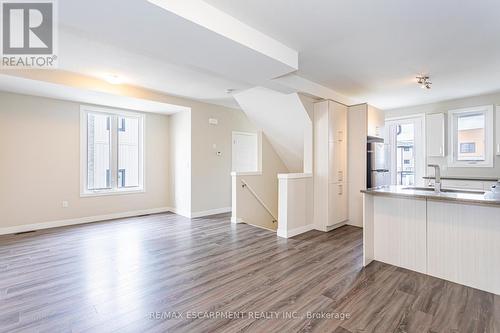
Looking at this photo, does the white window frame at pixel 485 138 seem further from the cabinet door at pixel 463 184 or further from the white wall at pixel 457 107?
the cabinet door at pixel 463 184

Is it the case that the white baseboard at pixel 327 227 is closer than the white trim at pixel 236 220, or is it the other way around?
the white baseboard at pixel 327 227

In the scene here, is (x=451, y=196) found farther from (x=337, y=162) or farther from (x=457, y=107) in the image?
(x=457, y=107)

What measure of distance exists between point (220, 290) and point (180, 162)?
13.3 ft

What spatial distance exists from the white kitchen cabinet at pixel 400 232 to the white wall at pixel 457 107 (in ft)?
12.4

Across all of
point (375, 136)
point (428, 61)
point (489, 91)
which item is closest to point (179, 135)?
point (375, 136)

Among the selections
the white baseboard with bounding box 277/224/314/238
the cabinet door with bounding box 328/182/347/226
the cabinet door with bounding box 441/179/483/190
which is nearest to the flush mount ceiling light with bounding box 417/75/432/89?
the cabinet door with bounding box 328/182/347/226

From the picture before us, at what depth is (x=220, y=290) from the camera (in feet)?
8.23

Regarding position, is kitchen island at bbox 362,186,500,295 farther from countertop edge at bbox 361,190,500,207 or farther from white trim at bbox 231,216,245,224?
white trim at bbox 231,216,245,224

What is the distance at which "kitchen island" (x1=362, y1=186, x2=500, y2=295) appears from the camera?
247 centimetres

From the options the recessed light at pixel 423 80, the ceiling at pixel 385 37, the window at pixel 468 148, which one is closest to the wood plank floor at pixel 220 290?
the ceiling at pixel 385 37

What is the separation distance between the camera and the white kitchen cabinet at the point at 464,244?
8.05ft

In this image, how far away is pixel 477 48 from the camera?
3139 mm

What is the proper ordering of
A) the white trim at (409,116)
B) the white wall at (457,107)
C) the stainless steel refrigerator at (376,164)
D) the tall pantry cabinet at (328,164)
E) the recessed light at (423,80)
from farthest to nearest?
the white trim at (409,116) → the white wall at (457,107) → the stainless steel refrigerator at (376,164) → the tall pantry cabinet at (328,164) → the recessed light at (423,80)

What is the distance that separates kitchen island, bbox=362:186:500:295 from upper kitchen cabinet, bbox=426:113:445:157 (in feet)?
11.1
